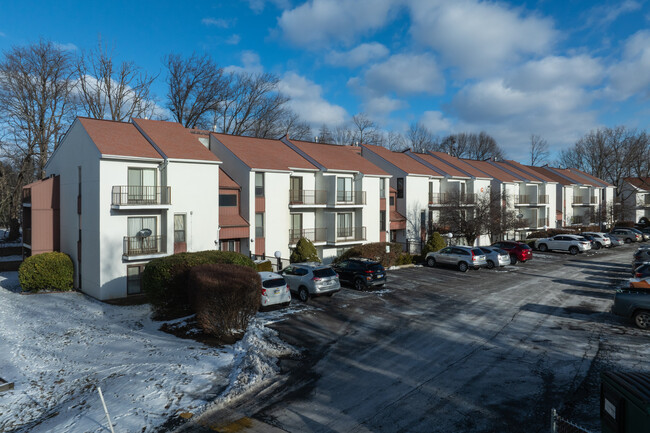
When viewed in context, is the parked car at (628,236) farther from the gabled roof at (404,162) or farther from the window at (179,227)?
the window at (179,227)

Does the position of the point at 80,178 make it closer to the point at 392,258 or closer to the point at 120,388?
the point at 120,388

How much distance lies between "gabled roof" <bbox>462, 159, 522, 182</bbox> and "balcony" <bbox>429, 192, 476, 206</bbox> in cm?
773

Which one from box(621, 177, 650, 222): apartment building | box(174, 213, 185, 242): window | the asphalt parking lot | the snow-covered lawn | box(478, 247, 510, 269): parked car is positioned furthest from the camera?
box(621, 177, 650, 222): apartment building

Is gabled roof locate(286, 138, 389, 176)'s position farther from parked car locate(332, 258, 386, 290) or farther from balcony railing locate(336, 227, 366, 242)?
parked car locate(332, 258, 386, 290)

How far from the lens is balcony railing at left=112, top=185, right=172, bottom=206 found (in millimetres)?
20562

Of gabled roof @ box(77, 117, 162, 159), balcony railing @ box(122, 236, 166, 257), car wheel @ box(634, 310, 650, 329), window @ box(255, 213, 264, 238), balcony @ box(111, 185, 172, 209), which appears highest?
gabled roof @ box(77, 117, 162, 159)

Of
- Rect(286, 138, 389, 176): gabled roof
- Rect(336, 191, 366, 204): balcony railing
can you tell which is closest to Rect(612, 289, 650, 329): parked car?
Rect(336, 191, 366, 204): balcony railing

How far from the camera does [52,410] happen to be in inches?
353

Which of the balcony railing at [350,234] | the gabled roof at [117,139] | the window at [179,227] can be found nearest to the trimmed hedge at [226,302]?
the window at [179,227]

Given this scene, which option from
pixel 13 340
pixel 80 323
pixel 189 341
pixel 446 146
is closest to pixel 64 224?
pixel 80 323

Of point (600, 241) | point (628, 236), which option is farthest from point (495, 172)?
point (628, 236)

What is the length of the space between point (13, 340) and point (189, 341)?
6.33 metres

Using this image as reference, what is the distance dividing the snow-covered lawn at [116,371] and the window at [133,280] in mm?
4460

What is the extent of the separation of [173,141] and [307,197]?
9230 millimetres
